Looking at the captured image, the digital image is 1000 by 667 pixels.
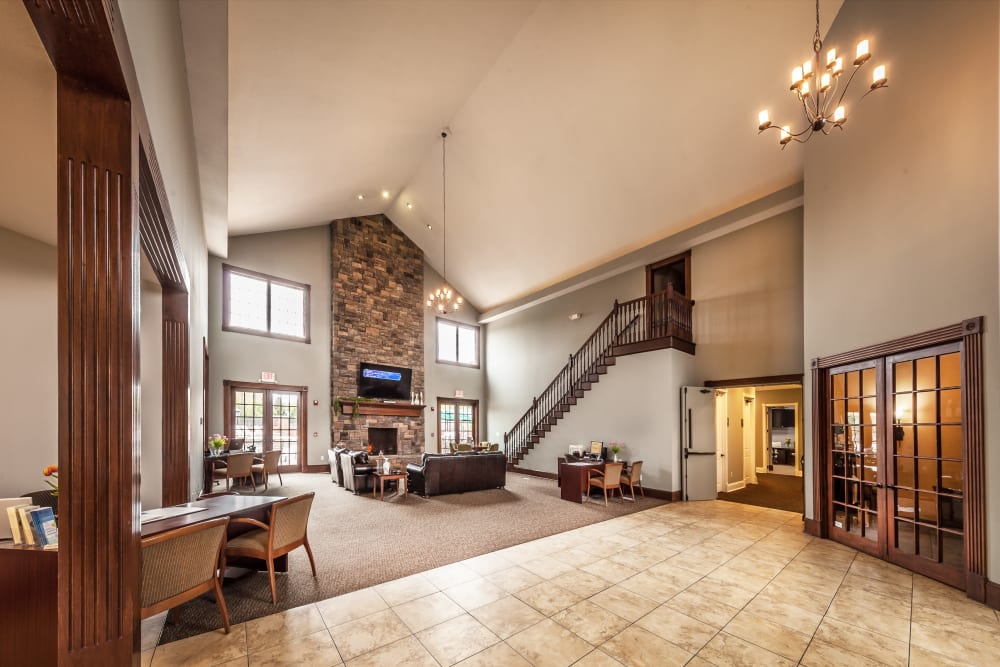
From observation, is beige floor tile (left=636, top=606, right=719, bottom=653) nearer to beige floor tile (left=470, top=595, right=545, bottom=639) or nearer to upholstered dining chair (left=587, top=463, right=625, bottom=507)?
beige floor tile (left=470, top=595, right=545, bottom=639)

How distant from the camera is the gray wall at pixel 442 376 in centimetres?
1284

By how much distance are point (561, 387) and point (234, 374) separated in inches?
293

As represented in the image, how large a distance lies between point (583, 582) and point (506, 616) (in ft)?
3.14

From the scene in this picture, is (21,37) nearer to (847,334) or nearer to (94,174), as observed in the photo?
(94,174)

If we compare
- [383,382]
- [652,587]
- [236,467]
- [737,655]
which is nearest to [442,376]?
[383,382]

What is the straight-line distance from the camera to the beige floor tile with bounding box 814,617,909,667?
9.23 ft

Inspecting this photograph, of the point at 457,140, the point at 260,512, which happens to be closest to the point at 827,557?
the point at 260,512

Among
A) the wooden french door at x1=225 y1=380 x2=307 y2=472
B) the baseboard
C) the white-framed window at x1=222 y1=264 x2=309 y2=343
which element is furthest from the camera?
the baseboard

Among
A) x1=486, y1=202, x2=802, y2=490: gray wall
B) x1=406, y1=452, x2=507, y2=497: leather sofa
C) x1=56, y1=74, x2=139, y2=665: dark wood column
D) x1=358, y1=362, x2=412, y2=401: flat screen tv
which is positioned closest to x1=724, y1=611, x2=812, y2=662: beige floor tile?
x1=56, y1=74, x2=139, y2=665: dark wood column

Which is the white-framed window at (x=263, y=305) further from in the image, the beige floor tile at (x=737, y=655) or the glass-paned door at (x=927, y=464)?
the glass-paned door at (x=927, y=464)

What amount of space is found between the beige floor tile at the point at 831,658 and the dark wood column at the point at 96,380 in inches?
148

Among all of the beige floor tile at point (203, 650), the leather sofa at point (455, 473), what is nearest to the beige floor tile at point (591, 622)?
the beige floor tile at point (203, 650)

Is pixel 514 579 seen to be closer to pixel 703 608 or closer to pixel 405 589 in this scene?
pixel 405 589

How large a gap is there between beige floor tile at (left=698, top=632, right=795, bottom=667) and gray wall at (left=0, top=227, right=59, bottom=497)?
225 inches
